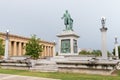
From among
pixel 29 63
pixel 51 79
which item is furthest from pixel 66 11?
pixel 51 79

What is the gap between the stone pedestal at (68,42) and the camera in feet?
91.0

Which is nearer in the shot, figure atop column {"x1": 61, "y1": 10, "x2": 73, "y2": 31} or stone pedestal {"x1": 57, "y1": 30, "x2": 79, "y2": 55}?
stone pedestal {"x1": 57, "y1": 30, "x2": 79, "y2": 55}

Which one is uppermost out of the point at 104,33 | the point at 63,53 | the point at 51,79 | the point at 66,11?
the point at 66,11

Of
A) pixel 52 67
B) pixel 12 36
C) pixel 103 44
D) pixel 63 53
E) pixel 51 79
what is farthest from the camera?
pixel 12 36

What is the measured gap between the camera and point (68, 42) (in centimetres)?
2823

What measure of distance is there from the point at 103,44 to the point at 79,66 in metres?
6.38

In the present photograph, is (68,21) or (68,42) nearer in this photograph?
(68,42)

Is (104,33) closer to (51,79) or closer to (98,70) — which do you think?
(98,70)

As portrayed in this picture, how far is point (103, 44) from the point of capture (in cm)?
2269

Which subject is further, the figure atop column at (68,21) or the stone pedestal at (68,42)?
the figure atop column at (68,21)

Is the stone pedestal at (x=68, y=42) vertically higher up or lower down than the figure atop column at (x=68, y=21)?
lower down

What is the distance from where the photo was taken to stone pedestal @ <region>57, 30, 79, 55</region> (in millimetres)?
27750

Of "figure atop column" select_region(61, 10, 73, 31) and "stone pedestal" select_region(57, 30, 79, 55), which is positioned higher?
"figure atop column" select_region(61, 10, 73, 31)

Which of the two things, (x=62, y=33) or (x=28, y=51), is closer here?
(x=62, y=33)
